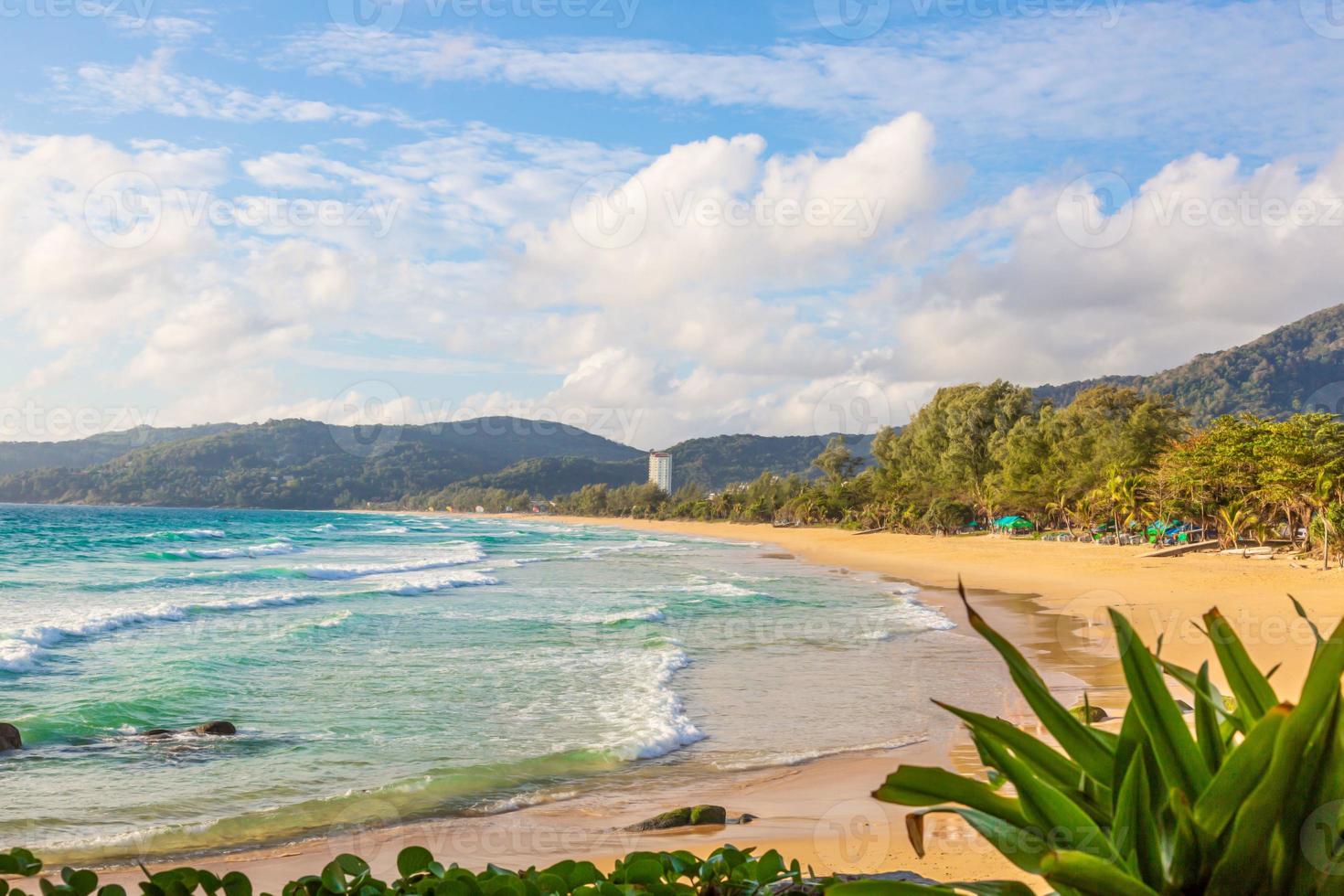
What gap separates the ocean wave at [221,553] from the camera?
41000 mm

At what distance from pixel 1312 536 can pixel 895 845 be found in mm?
30320

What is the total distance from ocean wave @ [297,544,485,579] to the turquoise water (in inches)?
222

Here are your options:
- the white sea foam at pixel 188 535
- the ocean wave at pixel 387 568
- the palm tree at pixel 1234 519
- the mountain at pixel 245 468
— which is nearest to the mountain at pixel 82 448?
the mountain at pixel 245 468

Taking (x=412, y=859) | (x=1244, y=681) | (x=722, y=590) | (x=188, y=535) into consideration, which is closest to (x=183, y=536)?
(x=188, y=535)

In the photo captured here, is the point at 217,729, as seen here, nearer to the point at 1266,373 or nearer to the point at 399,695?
the point at 399,695

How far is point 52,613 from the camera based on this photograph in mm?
20391

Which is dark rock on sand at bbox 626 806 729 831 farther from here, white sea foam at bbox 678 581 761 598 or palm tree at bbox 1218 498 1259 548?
palm tree at bbox 1218 498 1259 548

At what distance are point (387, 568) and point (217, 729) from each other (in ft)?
94.1

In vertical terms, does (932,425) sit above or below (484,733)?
above

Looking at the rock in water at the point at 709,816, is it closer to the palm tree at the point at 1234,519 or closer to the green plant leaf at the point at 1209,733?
the green plant leaf at the point at 1209,733

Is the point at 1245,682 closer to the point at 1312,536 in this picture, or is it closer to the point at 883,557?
the point at 1312,536

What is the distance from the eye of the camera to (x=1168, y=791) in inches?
63.9

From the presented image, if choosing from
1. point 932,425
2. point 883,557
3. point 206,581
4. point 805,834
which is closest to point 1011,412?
point 932,425

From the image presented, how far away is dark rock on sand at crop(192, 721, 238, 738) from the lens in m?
10.1
